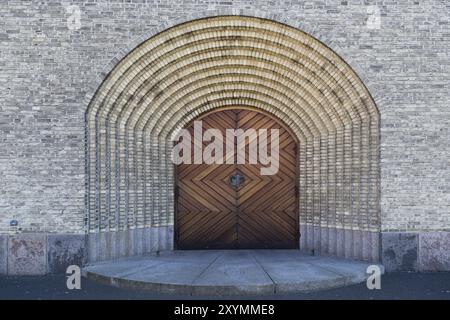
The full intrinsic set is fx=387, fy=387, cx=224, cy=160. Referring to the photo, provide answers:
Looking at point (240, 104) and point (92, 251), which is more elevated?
point (240, 104)

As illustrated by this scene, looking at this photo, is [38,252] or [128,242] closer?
[38,252]

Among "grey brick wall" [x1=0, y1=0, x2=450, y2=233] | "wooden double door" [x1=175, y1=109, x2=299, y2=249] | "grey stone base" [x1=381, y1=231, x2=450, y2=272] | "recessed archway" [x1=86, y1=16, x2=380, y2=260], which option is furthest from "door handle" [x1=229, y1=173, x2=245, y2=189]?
"grey stone base" [x1=381, y1=231, x2=450, y2=272]

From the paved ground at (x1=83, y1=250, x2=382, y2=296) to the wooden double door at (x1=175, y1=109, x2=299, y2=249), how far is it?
574mm

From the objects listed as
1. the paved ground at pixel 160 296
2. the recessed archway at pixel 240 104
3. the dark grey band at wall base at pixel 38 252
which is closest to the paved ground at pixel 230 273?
the paved ground at pixel 160 296

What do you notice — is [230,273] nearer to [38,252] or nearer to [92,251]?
[92,251]

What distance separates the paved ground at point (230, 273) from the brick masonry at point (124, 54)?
A: 3.22ft

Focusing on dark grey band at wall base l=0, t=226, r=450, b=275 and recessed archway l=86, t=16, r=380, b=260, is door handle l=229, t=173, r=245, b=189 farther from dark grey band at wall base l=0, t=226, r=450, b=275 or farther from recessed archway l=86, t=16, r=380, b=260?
dark grey band at wall base l=0, t=226, r=450, b=275

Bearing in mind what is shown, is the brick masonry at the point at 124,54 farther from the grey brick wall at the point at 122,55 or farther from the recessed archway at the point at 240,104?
the recessed archway at the point at 240,104

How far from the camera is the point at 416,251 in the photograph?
20.3 feet

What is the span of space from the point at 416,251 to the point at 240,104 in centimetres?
394

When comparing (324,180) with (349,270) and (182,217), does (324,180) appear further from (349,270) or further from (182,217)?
(182,217)

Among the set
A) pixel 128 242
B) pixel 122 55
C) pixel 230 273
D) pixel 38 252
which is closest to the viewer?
pixel 230 273

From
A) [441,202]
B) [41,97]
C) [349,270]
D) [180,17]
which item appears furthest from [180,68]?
[441,202]

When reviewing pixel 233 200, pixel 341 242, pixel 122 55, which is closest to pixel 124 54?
pixel 122 55
